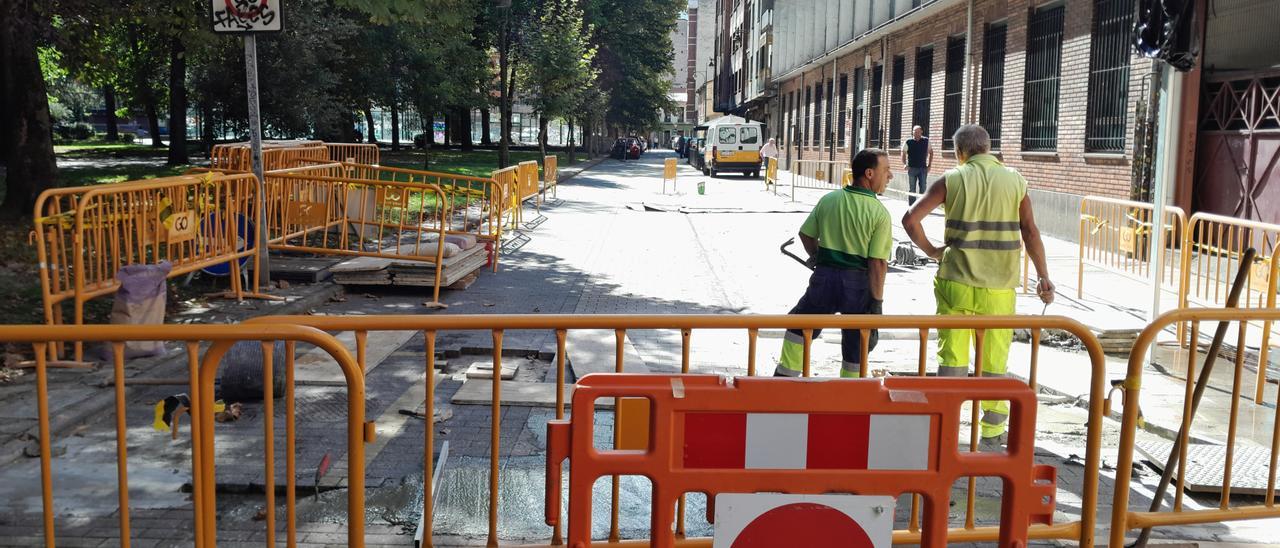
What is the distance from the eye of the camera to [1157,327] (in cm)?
401

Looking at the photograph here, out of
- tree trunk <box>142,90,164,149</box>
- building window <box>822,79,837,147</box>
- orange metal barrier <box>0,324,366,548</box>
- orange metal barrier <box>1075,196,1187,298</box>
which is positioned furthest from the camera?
tree trunk <box>142,90,164,149</box>

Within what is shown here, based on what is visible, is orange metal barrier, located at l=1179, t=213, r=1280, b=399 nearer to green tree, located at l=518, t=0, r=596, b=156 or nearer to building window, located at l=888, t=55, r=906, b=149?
building window, located at l=888, t=55, r=906, b=149

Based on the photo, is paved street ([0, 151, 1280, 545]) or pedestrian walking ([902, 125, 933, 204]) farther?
pedestrian walking ([902, 125, 933, 204])

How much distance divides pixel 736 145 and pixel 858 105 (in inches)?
448

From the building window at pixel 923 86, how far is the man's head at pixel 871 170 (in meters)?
21.2

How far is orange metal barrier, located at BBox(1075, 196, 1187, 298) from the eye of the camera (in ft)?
32.1

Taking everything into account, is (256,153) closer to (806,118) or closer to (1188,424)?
(1188,424)

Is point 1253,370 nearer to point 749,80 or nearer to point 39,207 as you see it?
point 39,207

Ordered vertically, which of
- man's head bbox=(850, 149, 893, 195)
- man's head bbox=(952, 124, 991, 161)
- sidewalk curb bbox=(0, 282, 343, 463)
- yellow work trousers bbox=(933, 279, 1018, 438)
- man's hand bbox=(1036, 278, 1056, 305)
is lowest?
sidewalk curb bbox=(0, 282, 343, 463)

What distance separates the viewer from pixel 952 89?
25047 millimetres

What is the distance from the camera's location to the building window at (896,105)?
98.2 ft

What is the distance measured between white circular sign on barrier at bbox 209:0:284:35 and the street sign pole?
0.11 metres

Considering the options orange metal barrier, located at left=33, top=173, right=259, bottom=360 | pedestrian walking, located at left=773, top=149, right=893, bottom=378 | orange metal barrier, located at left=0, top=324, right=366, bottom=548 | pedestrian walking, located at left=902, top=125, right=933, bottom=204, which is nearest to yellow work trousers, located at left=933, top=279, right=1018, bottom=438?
pedestrian walking, located at left=773, top=149, right=893, bottom=378

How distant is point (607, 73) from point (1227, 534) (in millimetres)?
58736
